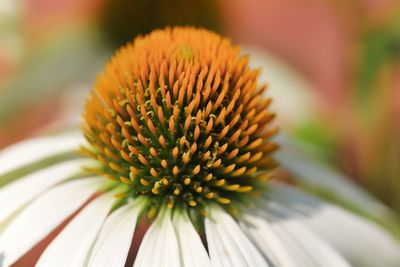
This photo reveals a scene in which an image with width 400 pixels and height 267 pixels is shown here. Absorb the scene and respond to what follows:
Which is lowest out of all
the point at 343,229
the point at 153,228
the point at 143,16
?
the point at 343,229

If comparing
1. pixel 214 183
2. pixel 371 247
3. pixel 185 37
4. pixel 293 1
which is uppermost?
pixel 293 1

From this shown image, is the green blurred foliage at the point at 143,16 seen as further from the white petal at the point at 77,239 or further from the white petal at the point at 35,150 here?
the white petal at the point at 77,239

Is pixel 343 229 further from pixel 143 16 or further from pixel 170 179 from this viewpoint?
pixel 143 16

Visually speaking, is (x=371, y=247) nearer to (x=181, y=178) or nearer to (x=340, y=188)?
(x=340, y=188)

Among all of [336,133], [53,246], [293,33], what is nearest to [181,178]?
[53,246]

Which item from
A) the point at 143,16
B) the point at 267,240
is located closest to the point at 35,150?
the point at 267,240

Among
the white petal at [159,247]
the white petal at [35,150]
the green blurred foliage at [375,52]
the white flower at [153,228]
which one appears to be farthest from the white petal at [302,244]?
the green blurred foliage at [375,52]
